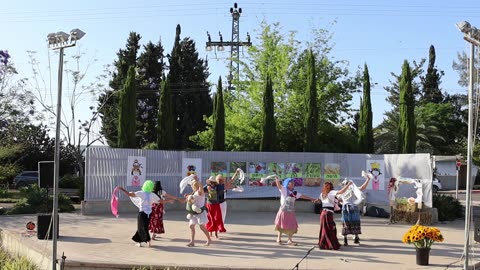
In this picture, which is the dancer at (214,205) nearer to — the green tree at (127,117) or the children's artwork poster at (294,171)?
the children's artwork poster at (294,171)

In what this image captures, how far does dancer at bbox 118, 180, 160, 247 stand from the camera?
12234mm

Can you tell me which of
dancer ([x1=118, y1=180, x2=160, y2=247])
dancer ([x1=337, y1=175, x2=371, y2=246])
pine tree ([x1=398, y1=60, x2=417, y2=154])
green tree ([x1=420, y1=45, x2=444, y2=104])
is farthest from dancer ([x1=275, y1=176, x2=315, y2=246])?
green tree ([x1=420, y1=45, x2=444, y2=104])

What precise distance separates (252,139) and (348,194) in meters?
12.9

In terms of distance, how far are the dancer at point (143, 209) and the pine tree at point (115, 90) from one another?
27370 mm

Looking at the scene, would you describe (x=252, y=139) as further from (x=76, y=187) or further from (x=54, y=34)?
(x=54, y=34)

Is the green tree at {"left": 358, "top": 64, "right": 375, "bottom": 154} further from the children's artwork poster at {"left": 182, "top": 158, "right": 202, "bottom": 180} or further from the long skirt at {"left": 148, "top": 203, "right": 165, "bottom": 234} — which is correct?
the long skirt at {"left": 148, "top": 203, "right": 165, "bottom": 234}

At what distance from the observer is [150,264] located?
9867 mm

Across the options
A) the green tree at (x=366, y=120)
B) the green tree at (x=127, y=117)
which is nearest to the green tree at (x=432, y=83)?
the green tree at (x=366, y=120)

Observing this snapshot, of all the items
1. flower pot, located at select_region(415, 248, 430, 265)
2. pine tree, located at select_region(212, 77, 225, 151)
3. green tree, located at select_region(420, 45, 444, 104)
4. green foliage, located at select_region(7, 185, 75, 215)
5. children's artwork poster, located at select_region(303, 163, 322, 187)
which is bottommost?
green foliage, located at select_region(7, 185, 75, 215)

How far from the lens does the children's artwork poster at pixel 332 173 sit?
67.6 feet

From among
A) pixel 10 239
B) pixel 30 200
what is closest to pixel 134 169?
pixel 30 200

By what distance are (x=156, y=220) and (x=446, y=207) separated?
34.7 feet

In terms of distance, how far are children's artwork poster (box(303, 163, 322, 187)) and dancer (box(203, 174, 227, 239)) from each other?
7428 mm

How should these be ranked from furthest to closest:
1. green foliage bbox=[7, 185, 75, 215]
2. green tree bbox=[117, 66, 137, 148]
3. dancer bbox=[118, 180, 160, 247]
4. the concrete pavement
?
green tree bbox=[117, 66, 137, 148] < green foliage bbox=[7, 185, 75, 215] < dancer bbox=[118, 180, 160, 247] < the concrete pavement
